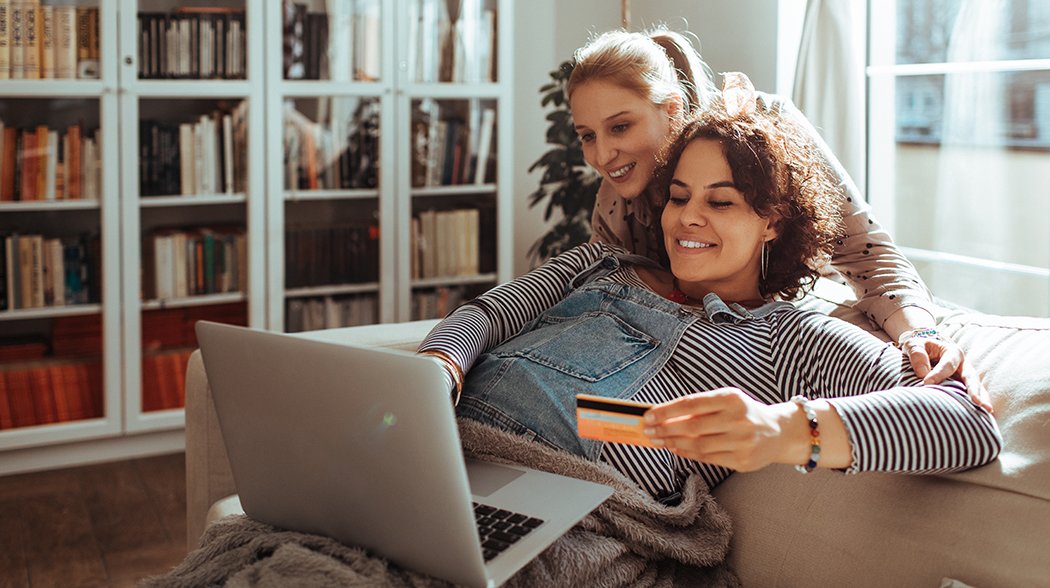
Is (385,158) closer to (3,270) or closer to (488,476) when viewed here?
(3,270)

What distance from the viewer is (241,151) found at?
3.15 m

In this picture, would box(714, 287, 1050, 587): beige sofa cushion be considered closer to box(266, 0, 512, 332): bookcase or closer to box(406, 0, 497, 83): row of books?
box(266, 0, 512, 332): bookcase

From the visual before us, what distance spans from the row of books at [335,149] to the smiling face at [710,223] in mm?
1979

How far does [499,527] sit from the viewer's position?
1.15 m

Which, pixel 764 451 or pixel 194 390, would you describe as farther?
pixel 194 390

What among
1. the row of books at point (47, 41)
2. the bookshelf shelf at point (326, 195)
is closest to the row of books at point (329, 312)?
the bookshelf shelf at point (326, 195)

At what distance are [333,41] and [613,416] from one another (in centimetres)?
253

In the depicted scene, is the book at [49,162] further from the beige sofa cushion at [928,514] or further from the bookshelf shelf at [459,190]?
the beige sofa cushion at [928,514]

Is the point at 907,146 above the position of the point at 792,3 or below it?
below

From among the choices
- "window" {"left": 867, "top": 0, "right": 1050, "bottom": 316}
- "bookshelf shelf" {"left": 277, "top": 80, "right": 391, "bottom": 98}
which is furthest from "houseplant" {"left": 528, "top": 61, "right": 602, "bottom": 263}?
"window" {"left": 867, "top": 0, "right": 1050, "bottom": 316}

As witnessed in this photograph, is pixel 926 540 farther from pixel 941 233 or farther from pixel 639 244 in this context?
pixel 941 233

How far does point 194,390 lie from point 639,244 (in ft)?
2.72

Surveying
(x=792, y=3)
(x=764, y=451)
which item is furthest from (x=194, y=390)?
Result: (x=792, y=3)

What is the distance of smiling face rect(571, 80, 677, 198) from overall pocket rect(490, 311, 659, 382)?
16.6 inches
